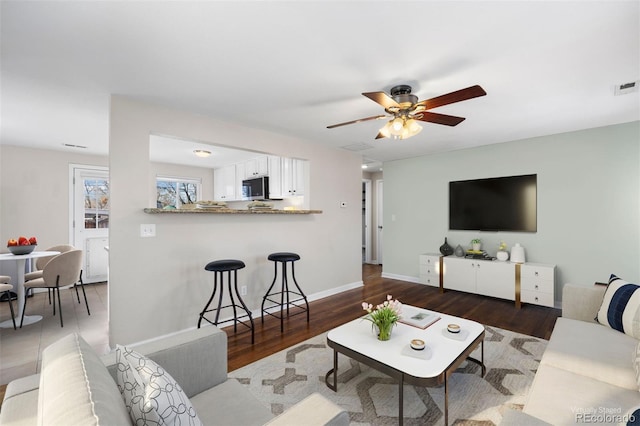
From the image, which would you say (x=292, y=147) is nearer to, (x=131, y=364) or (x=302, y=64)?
(x=302, y=64)

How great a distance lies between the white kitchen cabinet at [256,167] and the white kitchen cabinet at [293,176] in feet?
1.92

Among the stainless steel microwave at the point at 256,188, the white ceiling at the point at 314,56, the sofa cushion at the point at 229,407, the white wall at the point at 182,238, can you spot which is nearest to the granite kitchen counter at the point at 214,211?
the white wall at the point at 182,238

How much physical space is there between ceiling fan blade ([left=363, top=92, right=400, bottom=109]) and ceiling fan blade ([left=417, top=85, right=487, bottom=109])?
0.24 m

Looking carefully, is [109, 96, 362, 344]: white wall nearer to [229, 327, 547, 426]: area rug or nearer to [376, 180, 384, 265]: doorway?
[229, 327, 547, 426]: area rug

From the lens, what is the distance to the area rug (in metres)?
1.79

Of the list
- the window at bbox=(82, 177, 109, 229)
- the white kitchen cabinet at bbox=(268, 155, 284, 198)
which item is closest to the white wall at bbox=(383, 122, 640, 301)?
the white kitchen cabinet at bbox=(268, 155, 284, 198)

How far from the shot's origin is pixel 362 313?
140 inches

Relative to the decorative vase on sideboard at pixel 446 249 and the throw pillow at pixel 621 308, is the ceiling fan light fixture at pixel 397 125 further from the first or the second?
the decorative vase on sideboard at pixel 446 249

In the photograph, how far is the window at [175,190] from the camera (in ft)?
20.8

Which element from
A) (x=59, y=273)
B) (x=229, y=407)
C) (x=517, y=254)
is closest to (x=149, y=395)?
(x=229, y=407)

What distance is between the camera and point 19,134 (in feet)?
12.6

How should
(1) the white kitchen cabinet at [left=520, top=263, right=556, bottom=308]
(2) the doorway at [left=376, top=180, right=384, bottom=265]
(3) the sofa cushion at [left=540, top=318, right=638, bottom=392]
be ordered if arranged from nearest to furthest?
(3) the sofa cushion at [left=540, top=318, right=638, bottom=392]
(1) the white kitchen cabinet at [left=520, top=263, right=556, bottom=308]
(2) the doorway at [left=376, top=180, right=384, bottom=265]

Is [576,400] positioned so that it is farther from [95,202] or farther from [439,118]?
[95,202]

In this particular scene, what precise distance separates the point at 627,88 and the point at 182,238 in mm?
4236
